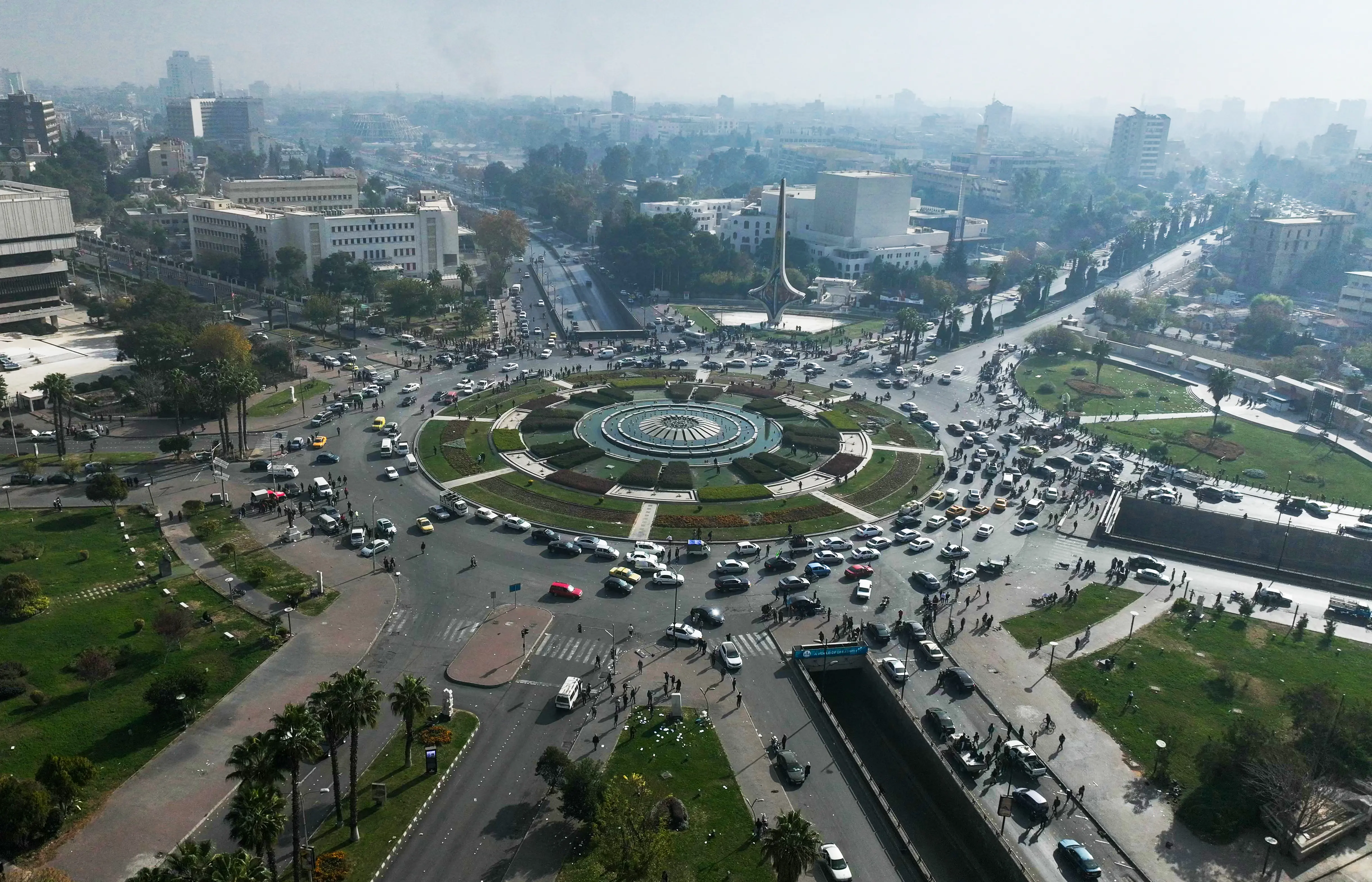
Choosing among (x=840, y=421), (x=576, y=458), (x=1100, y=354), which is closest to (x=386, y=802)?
(x=576, y=458)

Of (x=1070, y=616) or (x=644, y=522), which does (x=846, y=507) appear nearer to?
(x=644, y=522)

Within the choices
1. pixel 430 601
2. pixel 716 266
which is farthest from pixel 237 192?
pixel 430 601

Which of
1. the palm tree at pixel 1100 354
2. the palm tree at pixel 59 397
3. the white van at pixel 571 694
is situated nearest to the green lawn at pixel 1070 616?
the white van at pixel 571 694

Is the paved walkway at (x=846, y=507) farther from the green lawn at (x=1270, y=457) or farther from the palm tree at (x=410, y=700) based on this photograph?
the palm tree at (x=410, y=700)

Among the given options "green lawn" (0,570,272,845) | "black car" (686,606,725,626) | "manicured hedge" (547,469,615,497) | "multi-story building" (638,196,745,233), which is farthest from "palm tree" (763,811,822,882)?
"multi-story building" (638,196,745,233)

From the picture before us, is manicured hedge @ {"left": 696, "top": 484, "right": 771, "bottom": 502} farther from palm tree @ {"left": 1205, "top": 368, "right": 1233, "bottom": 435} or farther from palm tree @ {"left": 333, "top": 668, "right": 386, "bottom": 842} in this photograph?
palm tree @ {"left": 1205, "top": 368, "right": 1233, "bottom": 435}

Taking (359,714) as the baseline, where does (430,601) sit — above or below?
below

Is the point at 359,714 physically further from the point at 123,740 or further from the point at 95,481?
the point at 95,481
